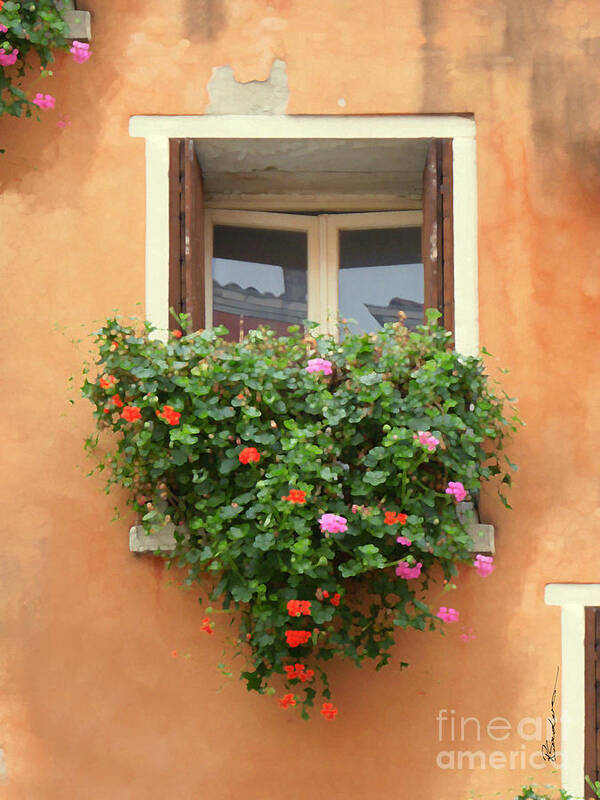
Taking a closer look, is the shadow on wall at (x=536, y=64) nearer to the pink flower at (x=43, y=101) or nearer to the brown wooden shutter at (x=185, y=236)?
the brown wooden shutter at (x=185, y=236)

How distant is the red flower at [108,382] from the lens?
6300 mm

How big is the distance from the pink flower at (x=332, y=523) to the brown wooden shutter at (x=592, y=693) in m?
1.15

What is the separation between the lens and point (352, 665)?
6.55 meters

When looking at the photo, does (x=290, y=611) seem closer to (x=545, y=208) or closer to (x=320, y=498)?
(x=320, y=498)

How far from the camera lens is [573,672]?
6.50 m

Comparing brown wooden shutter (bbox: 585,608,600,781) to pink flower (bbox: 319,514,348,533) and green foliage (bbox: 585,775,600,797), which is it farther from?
pink flower (bbox: 319,514,348,533)

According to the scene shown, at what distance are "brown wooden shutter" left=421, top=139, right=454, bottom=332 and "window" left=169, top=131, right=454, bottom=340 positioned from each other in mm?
117

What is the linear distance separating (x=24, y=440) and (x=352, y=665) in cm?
161

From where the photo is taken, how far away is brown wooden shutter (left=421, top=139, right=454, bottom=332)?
682 cm

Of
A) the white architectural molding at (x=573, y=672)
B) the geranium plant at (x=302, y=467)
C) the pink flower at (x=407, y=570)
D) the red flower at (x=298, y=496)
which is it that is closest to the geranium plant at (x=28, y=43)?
the geranium plant at (x=302, y=467)

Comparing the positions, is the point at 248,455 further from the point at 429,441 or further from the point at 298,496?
the point at 429,441

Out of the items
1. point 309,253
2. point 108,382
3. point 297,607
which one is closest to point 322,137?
point 309,253

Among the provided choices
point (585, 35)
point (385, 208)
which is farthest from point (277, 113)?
point (585, 35)

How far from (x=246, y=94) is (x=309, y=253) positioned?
795 millimetres
